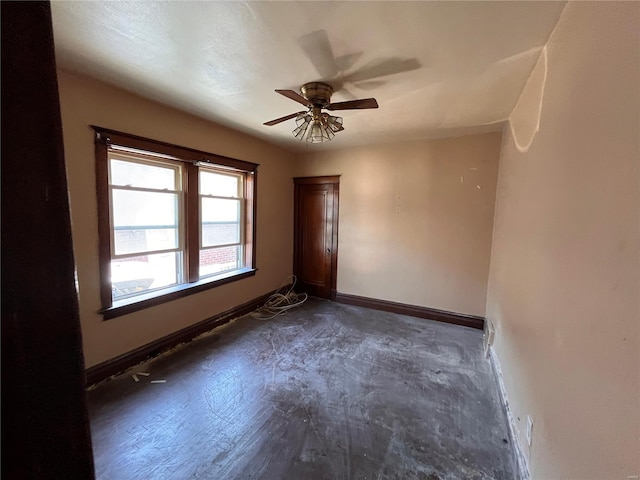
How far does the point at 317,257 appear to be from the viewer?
4777 millimetres

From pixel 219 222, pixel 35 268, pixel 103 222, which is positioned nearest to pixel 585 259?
pixel 35 268

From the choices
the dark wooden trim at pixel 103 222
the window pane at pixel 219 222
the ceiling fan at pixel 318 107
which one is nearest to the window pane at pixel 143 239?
the dark wooden trim at pixel 103 222

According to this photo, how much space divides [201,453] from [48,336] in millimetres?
1823

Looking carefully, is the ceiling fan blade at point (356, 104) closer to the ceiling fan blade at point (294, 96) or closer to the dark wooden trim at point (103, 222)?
the ceiling fan blade at point (294, 96)

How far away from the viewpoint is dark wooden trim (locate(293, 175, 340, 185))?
446cm

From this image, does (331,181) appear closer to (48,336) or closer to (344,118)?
(344,118)

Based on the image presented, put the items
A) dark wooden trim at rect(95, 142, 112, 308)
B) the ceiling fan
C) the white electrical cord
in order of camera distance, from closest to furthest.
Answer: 1. the ceiling fan
2. dark wooden trim at rect(95, 142, 112, 308)
3. the white electrical cord

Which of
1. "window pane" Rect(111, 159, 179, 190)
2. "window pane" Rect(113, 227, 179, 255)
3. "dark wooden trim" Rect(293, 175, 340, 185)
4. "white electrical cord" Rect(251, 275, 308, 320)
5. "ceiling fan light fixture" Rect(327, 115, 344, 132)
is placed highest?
"ceiling fan light fixture" Rect(327, 115, 344, 132)

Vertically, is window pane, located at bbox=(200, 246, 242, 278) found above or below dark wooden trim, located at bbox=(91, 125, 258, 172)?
below

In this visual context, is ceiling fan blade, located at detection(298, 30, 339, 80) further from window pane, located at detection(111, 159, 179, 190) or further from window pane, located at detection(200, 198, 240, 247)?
window pane, located at detection(200, 198, 240, 247)

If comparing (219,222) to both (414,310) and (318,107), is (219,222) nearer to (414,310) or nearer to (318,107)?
(318,107)

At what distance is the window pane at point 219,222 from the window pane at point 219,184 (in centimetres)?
10

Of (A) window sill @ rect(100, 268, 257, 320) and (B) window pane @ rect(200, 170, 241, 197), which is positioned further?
(B) window pane @ rect(200, 170, 241, 197)

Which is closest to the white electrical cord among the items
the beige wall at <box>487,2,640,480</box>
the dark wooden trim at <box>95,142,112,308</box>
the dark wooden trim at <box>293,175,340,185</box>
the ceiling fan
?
the dark wooden trim at <box>293,175,340,185</box>
